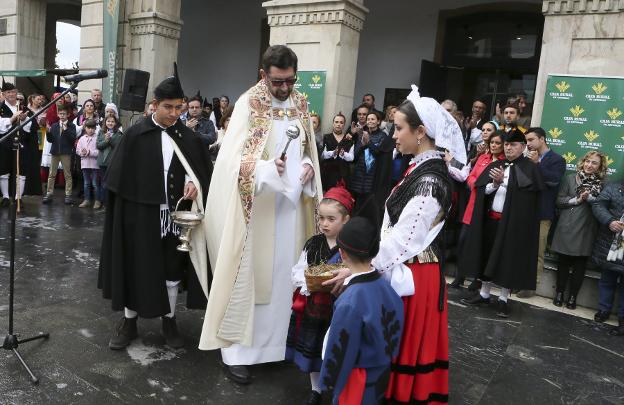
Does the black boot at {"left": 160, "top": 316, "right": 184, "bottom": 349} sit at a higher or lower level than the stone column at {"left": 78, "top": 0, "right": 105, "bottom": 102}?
lower

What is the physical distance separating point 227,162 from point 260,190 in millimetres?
283

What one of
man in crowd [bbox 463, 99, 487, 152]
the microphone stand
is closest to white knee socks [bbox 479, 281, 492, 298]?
man in crowd [bbox 463, 99, 487, 152]

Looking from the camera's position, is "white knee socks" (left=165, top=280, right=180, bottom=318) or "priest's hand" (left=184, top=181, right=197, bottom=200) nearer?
"priest's hand" (left=184, top=181, right=197, bottom=200)

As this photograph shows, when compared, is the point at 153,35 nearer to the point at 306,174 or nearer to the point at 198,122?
the point at 198,122

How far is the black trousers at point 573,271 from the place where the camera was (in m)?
5.36

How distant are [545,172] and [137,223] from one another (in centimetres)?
402

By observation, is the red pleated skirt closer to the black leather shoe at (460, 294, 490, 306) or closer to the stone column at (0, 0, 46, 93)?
the black leather shoe at (460, 294, 490, 306)

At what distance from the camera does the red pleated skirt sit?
238 centimetres

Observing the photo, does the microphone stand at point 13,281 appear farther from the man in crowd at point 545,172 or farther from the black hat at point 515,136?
the man in crowd at point 545,172

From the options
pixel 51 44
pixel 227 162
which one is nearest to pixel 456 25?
pixel 227 162

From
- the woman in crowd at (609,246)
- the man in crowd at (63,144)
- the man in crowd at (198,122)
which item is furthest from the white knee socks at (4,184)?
the woman in crowd at (609,246)

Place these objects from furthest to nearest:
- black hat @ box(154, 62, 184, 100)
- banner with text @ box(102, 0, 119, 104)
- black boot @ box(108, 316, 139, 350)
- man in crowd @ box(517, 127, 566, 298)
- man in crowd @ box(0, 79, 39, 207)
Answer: banner with text @ box(102, 0, 119, 104) < man in crowd @ box(0, 79, 39, 207) < man in crowd @ box(517, 127, 566, 298) < black boot @ box(108, 316, 139, 350) < black hat @ box(154, 62, 184, 100)

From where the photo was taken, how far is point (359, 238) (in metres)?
2.17

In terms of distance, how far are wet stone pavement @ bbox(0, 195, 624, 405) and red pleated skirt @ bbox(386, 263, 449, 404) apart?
0.89 meters
